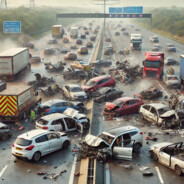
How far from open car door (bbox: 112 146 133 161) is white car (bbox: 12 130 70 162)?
305 cm

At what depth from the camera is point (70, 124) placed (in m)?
22.0

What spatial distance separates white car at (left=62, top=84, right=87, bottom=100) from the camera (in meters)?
30.6

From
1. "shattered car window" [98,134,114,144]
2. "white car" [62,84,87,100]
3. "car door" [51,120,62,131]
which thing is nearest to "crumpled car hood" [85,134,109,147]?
"shattered car window" [98,134,114,144]

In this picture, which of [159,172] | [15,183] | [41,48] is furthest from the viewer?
[41,48]

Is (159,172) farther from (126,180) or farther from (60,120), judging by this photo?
(60,120)

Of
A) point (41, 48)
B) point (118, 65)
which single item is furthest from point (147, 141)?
point (41, 48)

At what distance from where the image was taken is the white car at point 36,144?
17.1 m

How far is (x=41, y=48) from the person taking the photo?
73688 millimetres

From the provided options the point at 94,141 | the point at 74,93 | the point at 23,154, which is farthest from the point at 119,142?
the point at 74,93

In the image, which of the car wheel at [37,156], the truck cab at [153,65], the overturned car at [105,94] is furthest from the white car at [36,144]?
the truck cab at [153,65]

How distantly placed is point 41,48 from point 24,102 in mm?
49694

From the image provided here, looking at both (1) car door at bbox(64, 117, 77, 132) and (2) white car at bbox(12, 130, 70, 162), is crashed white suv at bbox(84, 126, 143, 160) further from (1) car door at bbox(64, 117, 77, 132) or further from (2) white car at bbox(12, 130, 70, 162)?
(1) car door at bbox(64, 117, 77, 132)

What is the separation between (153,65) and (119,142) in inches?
913

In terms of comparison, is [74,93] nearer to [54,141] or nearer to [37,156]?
[54,141]
